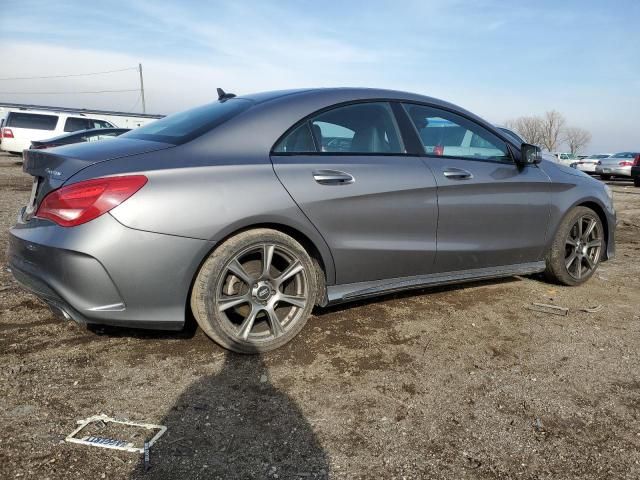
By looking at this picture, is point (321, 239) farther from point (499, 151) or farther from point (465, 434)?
point (499, 151)

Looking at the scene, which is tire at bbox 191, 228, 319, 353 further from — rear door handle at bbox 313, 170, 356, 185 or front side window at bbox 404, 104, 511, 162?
front side window at bbox 404, 104, 511, 162

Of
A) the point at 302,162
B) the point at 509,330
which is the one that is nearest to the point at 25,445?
the point at 302,162

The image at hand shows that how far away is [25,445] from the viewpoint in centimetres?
200

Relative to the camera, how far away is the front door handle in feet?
11.5

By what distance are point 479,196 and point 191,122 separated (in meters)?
2.03

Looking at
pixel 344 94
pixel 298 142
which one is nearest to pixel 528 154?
pixel 344 94

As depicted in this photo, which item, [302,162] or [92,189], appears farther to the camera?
[302,162]

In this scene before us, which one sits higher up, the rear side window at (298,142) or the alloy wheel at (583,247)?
the rear side window at (298,142)

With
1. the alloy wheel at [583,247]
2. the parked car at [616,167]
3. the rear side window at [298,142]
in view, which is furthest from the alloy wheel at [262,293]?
the parked car at [616,167]

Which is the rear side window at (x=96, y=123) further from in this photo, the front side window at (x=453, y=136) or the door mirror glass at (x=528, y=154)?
the door mirror glass at (x=528, y=154)

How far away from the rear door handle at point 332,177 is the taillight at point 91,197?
968 mm

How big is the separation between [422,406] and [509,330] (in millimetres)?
1279

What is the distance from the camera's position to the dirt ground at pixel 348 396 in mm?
1964

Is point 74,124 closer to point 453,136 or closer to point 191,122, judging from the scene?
point 191,122
